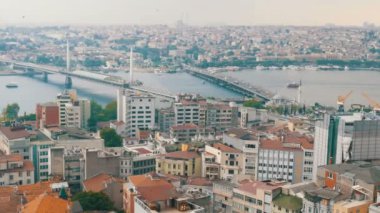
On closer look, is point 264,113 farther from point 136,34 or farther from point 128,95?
point 136,34

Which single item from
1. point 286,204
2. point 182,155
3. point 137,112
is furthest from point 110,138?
point 286,204

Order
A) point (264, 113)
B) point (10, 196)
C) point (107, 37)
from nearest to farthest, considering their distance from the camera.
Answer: point (10, 196)
point (264, 113)
point (107, 37)

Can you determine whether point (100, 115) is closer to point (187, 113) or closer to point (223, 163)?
point (187, 113)

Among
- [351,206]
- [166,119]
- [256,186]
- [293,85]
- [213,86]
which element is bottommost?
[213,86]

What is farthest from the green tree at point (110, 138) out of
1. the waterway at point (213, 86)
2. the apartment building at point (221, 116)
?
the waterway at point (213, 86)

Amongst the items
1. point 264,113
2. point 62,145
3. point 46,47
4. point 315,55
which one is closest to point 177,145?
point 62,145

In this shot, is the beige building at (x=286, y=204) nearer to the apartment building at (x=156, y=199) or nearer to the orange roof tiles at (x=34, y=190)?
the apartment building at (x=156, y=199)

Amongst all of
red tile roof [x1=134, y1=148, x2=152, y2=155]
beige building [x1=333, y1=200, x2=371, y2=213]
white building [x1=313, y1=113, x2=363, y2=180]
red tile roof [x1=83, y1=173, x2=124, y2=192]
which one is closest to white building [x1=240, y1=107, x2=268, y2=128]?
red tile roof [x1=134, y1=148, x2=152, y2=155]
